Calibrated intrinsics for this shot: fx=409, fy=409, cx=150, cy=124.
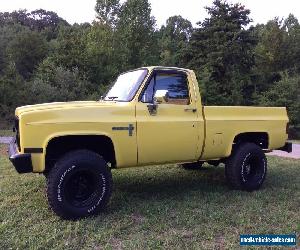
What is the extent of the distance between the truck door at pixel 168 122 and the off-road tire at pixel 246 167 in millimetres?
829

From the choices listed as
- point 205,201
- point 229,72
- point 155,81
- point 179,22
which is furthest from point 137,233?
point 179,22

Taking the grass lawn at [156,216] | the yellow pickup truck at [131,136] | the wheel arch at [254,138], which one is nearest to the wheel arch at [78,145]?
the yellow pickup truck at [131,136]

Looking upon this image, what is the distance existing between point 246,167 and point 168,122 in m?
1.92

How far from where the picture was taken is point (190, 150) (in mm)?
6305

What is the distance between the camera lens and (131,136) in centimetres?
566

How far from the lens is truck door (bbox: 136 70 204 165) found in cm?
582

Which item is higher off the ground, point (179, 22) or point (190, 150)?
point (179, 22)

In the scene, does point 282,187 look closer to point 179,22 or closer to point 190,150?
point 190,150

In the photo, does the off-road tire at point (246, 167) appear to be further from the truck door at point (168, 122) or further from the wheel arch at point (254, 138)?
the truck door at point (168, 122)

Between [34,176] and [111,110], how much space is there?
10.2ft

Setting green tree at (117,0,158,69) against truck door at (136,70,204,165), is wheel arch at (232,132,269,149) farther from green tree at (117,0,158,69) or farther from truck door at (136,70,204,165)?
green tree at (117,0,158,69)

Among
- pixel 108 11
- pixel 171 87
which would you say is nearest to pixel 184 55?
pixel 108 11

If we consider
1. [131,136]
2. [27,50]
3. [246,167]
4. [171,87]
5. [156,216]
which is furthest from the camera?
[27,50]

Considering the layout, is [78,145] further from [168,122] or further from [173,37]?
[173,37]
